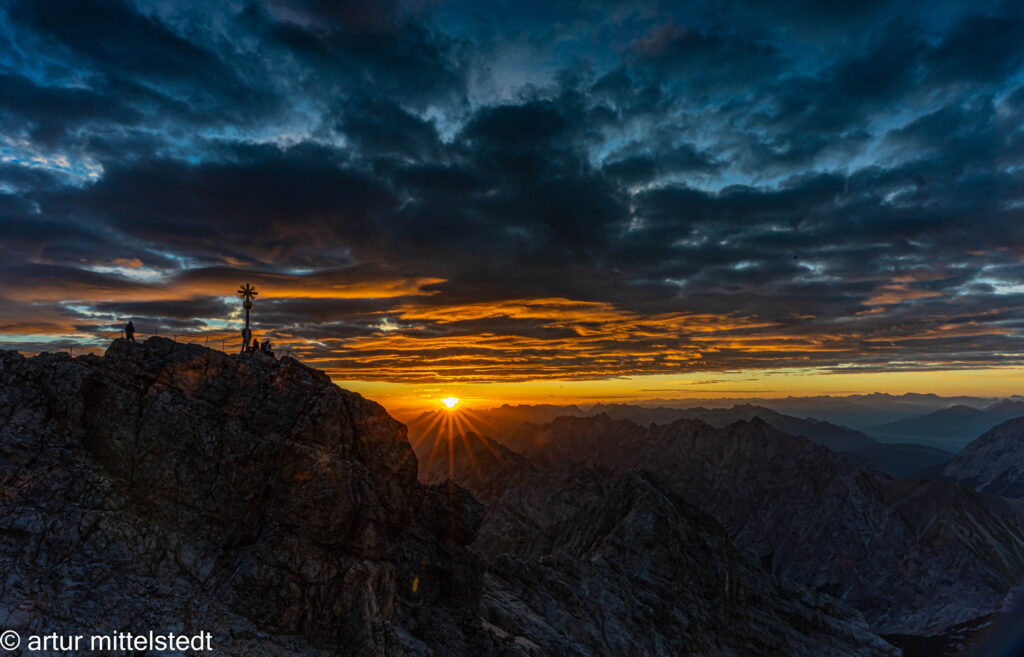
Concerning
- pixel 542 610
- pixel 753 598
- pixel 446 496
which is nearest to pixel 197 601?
pixel 446 496

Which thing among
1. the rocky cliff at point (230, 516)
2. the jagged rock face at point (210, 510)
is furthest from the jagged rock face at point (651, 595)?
the jagged rock face at point (210, 510)

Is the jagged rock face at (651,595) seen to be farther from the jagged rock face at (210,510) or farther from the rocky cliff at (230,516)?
the jagged rock face at (210,510)

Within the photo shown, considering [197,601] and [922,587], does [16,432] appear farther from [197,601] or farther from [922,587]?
[922,587]

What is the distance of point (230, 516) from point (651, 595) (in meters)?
75.8

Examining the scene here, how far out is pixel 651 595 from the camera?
92812 mm

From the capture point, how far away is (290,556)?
132 feet

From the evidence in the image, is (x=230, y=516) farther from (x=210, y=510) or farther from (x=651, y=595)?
(x=651, y=595)

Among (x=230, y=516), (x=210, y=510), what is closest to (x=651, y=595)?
(x=230, y=516)

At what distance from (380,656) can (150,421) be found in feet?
79.7

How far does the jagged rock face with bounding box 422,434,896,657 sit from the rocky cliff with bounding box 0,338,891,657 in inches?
239

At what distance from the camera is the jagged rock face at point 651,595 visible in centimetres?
7225

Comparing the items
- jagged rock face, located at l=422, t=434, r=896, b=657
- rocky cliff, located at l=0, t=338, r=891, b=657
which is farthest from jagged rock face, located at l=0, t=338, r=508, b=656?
jagged rock face, located at l=422, t=434, r=896, b=657

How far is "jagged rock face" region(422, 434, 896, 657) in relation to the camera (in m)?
72.2

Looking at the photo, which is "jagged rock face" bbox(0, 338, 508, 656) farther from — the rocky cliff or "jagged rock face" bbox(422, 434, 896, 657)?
"jagged rock face" bbox(422, 434, 896, 657)
